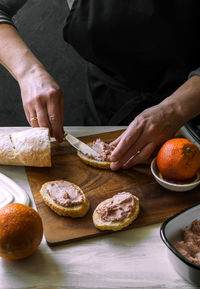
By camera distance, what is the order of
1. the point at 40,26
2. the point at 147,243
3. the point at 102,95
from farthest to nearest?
1. the point at 40,26
2. the point at 102,95
3. the point at 147,243

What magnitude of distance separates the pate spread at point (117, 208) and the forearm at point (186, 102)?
485 millimetres

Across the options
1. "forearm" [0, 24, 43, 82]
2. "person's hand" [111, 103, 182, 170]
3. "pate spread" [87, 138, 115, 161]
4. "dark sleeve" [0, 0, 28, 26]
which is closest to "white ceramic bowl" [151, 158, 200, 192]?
"person's hand" [111, 103, 182, 170]

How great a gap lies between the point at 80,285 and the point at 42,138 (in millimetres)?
714

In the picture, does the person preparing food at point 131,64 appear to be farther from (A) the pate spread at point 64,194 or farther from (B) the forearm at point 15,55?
(A) the pate spread at point 64,194

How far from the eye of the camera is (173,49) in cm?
181

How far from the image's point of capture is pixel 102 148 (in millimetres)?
1698

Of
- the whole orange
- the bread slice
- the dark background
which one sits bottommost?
the dark background

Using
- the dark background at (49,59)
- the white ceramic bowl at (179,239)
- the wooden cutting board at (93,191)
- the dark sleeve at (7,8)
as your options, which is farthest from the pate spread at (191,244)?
the dark background at (49,59)

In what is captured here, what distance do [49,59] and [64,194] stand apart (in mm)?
2235

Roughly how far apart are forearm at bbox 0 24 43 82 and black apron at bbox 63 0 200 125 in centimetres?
27

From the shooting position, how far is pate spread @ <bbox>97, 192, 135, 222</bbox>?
1.31m

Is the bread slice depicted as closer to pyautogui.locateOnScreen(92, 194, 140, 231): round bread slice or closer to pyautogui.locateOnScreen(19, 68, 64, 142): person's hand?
pyautogui.locateOnScreen(19, 68, 64, 142): person's hand

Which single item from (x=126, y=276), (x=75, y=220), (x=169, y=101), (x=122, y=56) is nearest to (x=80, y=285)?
(x=126, y=276)

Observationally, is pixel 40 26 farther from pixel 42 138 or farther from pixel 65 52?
pixel 42 138
